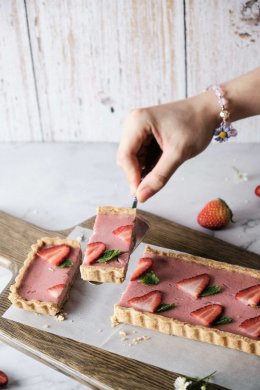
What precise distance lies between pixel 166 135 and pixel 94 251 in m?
0.53

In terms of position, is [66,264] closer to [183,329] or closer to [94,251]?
[94,251]

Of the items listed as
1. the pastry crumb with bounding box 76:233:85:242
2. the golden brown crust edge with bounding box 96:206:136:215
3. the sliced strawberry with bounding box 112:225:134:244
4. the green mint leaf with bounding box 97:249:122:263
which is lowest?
the pastry crumb with bounding box 76:233:85:242

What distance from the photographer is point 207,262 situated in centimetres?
268

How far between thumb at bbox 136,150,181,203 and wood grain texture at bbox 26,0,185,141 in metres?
0.93

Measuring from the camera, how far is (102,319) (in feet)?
8.36

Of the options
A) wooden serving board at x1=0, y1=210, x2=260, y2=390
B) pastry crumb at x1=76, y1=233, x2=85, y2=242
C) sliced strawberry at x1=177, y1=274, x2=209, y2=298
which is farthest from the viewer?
pastry crumb at x1=76, y1=233, x2=85, y2=242

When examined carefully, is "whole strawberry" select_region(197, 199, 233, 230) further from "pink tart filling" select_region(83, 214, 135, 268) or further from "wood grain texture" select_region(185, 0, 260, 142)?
"wood grain texture" select_region(185, 0, 260, 142)

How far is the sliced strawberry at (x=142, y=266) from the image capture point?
2602 mm

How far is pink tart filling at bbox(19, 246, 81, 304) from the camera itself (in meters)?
2.58

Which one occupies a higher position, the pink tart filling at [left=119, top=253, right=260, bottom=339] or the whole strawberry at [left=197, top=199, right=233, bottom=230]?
the whole strawberry at [left=197, top=199, right=233, bottom=230]

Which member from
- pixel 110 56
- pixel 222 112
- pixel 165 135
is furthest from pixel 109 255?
pixel 110 56

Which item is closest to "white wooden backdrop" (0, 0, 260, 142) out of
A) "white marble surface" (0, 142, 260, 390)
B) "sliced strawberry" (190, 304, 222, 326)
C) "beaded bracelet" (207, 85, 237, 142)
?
"white marble surface" (0, 142, 260, 390)

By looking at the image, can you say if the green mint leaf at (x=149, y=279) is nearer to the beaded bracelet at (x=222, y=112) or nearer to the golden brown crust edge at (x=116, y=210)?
the golden brown crust edge at (x=116, y=210)

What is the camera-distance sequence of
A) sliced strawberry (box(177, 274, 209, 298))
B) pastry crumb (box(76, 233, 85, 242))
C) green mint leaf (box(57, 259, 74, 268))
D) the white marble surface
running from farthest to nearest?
the white marble surface, pastry crumb (box(76, 233, 85, 242)), green mint leaf (box(57, 259, 74, 268)), sliced strawberry (box(177, 274, 209, 298))
